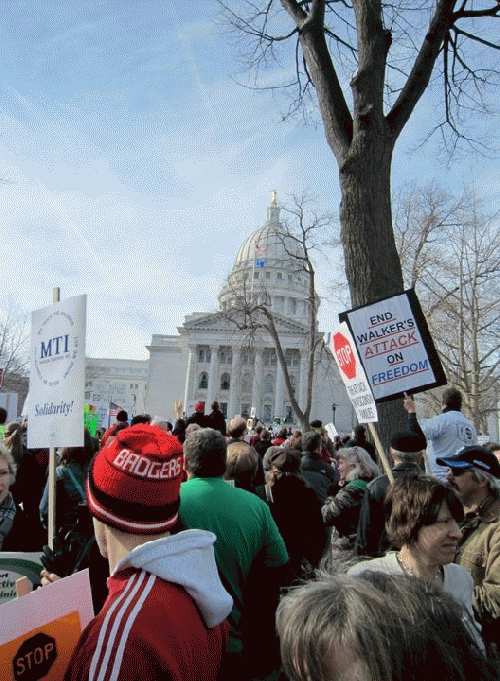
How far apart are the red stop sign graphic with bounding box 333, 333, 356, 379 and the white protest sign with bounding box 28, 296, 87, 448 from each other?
243 centimetres

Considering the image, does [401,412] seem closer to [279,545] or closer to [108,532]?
[279,545]

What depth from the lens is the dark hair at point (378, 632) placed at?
1.02 m

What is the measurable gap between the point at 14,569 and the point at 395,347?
3424 mm

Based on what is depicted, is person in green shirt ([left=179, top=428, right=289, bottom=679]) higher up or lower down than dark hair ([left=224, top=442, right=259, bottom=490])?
lower down

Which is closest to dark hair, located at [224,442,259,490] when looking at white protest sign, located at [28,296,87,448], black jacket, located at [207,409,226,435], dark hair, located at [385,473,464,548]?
white protest sign, located at [28,296,87,448]

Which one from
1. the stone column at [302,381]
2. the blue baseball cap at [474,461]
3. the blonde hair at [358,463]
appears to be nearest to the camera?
the blue baseball cap at [474,461]

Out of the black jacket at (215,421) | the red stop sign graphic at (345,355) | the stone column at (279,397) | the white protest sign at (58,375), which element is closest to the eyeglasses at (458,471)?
the red stop sign graphic at (345,355)

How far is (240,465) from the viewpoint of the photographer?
14.7ft

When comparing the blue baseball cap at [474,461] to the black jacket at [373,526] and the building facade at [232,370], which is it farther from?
the building facade at [232,370]

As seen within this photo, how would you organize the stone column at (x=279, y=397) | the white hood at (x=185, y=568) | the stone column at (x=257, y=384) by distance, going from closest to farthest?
the white hood at (x=185, y=568) → the stone column at (x=257, y=384) → the stone column at (x=279, y=397)

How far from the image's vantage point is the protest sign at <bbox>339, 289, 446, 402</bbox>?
189 inches

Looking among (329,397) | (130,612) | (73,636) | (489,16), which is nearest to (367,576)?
(130,612)

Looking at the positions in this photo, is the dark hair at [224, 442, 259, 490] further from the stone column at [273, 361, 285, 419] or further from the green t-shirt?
the stone column at [273, 361, 285, 419]

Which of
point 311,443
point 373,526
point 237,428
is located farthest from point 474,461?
point 237,428
